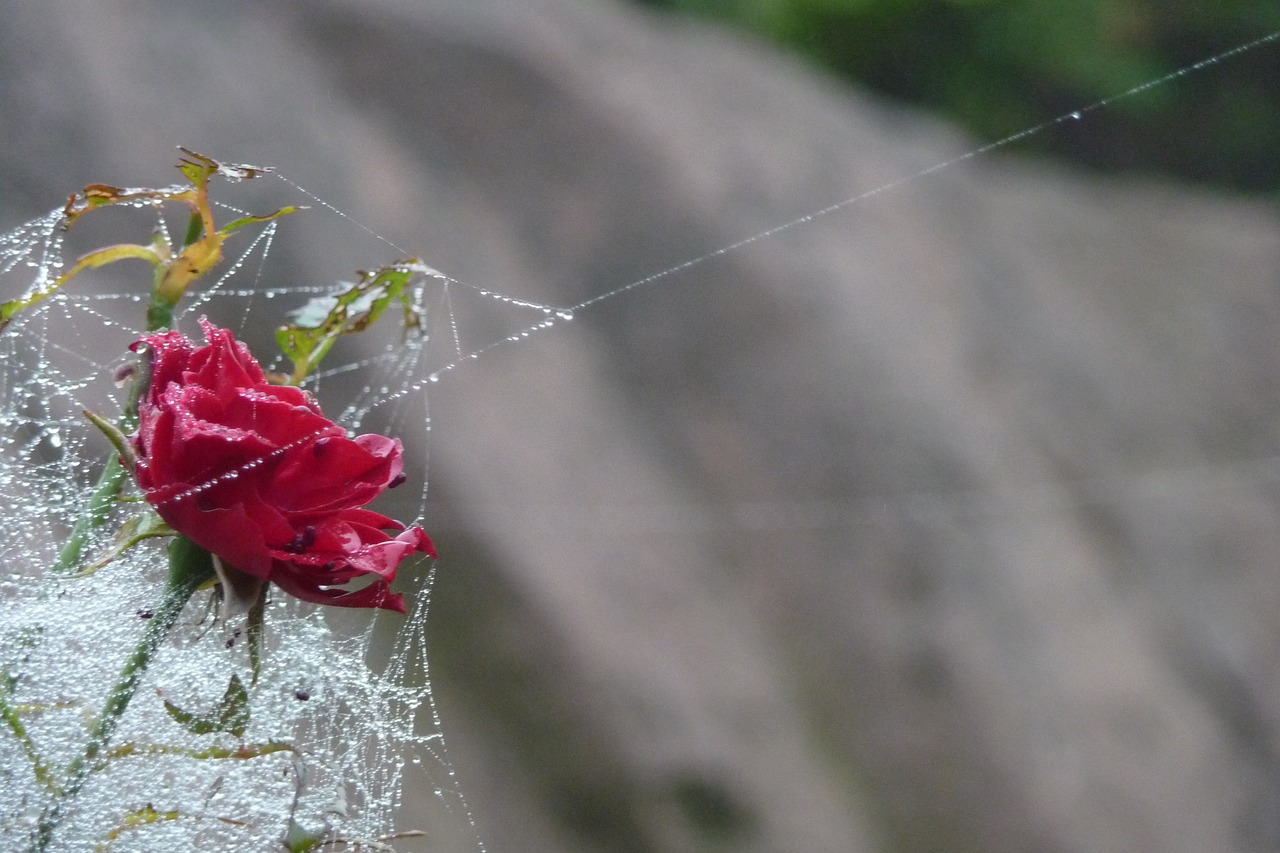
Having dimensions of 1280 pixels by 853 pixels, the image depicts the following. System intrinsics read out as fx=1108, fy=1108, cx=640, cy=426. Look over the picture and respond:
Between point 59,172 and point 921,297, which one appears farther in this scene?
point 921,297

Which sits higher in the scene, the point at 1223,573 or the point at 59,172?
the point at 59,172

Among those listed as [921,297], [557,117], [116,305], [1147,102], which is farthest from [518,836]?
[1147,102]

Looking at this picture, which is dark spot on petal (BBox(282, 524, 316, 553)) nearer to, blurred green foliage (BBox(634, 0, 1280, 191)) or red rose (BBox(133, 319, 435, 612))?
red rose (BBox(133, 319, 435, 612))

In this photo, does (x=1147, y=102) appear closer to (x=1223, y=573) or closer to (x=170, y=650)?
(x=1223, y=573)

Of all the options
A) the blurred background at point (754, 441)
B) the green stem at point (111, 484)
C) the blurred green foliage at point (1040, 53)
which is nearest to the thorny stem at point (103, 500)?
the green stem at point (111, 484)

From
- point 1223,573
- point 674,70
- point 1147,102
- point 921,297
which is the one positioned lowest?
point 1223,573

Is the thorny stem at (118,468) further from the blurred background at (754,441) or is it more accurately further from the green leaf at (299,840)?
the blurred background at (754,441)

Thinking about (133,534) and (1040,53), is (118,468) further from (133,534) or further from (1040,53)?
(1040,53)
